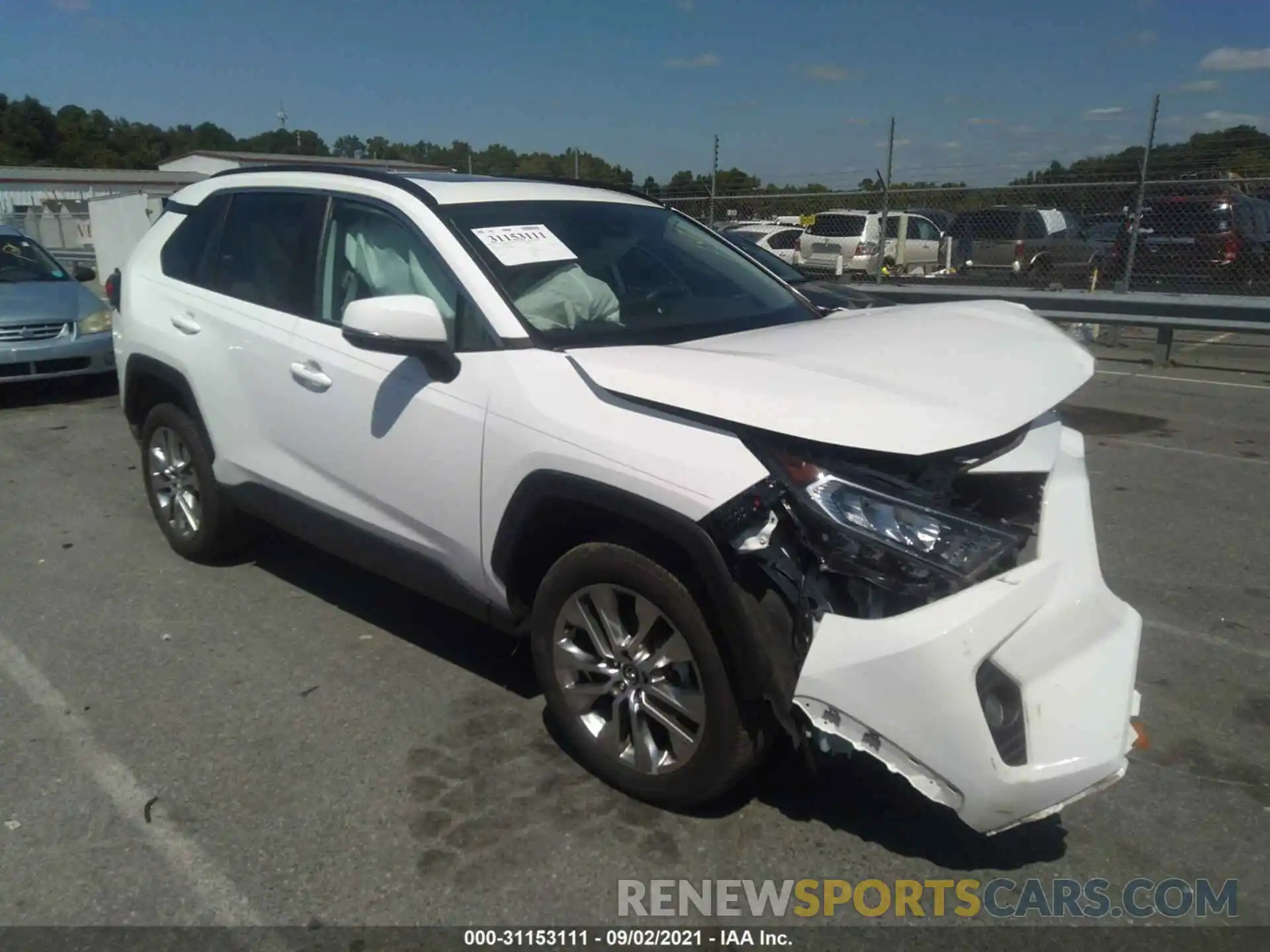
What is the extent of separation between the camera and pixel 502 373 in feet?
10.4

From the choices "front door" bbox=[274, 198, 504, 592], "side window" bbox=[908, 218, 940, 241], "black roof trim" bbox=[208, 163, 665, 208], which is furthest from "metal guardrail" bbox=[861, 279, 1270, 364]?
"side window" bbox=[908, 218, 940, 241]

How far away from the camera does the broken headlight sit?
2512mm

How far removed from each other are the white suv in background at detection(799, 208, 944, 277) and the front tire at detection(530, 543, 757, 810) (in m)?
14.6

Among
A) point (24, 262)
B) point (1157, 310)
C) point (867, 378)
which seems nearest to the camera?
point (867, 378)

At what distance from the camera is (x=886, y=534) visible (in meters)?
2.55

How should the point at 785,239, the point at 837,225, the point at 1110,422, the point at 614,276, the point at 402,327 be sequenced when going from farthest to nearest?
the point at 785,239
the point at 837,225
the point at 1110,422
the point at 614,276
the point at 402,327

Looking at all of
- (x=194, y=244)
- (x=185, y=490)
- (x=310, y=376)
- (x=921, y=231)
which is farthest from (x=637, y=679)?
(x=921, y=231)

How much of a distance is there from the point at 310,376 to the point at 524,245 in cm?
94

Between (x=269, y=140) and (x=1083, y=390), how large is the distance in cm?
7484

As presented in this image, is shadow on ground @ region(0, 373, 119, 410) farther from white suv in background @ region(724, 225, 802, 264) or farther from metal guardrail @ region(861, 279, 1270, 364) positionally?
white suv in background @ region(724, 225, 802, 264)

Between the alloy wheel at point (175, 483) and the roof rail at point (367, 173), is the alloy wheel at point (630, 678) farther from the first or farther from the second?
the alloy wheel at point (175, 483)

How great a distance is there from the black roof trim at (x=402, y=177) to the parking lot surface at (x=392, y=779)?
5.76ft

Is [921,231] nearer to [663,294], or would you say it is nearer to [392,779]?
[663,294]

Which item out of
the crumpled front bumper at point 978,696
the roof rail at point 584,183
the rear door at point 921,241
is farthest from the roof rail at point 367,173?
the rear door at point 921,241
